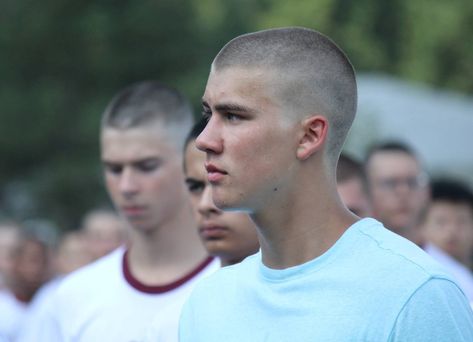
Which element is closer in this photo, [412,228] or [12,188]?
[412,228]

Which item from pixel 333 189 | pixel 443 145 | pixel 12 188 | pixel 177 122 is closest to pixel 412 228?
pixel 177 122

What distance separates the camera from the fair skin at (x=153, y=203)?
272 inches

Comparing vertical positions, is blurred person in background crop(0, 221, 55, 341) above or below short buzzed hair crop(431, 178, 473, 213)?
below

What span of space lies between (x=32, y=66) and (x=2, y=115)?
7.00 feet

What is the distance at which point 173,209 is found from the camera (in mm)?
7082

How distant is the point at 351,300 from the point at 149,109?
3.68 meters

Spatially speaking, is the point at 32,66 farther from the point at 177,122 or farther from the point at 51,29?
the point at 177,122

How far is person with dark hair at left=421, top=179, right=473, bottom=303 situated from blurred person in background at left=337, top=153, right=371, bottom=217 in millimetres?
2255

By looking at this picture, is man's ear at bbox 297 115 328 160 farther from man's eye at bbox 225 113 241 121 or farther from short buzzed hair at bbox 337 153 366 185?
short buzzed hair at bbox 337 153 366 185

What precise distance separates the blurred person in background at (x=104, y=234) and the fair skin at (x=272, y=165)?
7953 mm

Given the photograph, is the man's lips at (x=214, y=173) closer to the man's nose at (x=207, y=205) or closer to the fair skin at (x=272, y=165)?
the fair skin at (x=272, y=165)

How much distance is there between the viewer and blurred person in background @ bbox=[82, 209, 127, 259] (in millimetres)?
12273

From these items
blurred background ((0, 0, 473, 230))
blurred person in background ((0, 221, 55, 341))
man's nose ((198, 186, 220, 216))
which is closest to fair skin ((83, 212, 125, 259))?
blurred person in background ((0, 221, 55, 341))

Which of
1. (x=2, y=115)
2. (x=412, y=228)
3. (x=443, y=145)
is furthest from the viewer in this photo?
(x=2, y=115)
